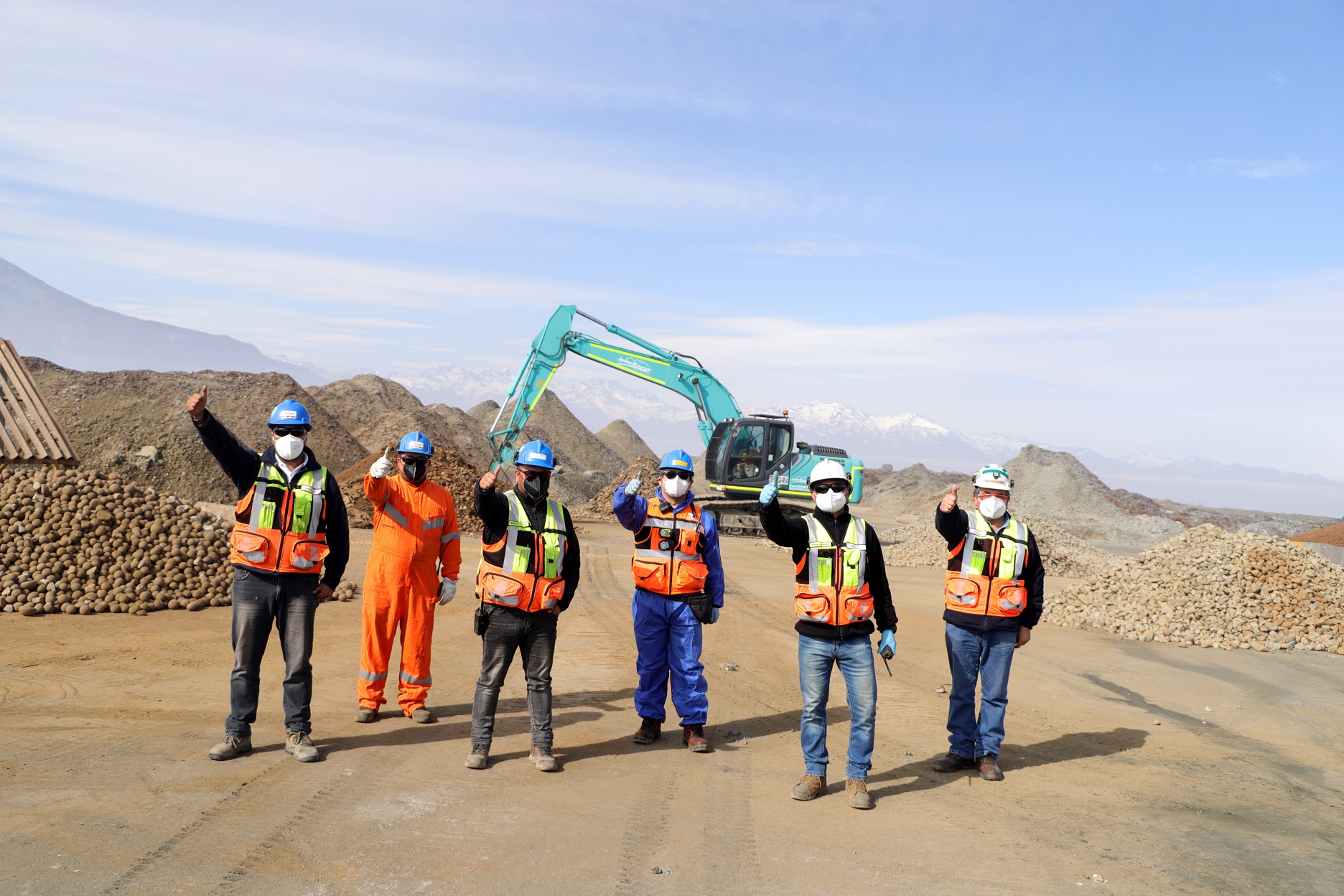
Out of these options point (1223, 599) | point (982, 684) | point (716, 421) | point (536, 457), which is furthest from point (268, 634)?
point (716, 421)

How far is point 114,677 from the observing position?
7.95 meters

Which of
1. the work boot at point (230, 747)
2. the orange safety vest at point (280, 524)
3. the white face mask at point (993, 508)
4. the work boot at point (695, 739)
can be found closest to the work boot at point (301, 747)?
the work boot at point (230, 747)

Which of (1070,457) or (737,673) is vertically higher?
(1070,457)

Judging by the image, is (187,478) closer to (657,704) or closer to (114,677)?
(114,677)

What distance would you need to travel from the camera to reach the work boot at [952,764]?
21.3ft

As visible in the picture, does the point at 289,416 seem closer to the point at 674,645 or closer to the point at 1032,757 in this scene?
the point at 674,645

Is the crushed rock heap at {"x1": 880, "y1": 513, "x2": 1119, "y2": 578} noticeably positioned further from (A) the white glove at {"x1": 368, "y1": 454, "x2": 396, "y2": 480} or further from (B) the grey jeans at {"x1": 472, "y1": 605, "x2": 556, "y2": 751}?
(A) the white glove at {"x1": 368, "y1": 454, "x2": 396, "y2": 480}

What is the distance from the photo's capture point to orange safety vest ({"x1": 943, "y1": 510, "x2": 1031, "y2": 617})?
621 centimetres

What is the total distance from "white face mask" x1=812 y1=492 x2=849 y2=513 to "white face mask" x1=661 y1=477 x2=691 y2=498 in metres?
1.10

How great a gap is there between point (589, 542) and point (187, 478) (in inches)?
478

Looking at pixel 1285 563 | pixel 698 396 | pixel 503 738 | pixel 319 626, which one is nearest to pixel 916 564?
pixel 698 396

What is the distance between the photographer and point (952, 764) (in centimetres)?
650

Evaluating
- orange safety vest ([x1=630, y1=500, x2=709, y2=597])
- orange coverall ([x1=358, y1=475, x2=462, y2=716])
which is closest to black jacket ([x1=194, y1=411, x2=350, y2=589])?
orange coverall ([x1=358, y1=475, x2=462, y2=716])

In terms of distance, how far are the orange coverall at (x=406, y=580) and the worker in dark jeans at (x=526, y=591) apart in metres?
1.01
